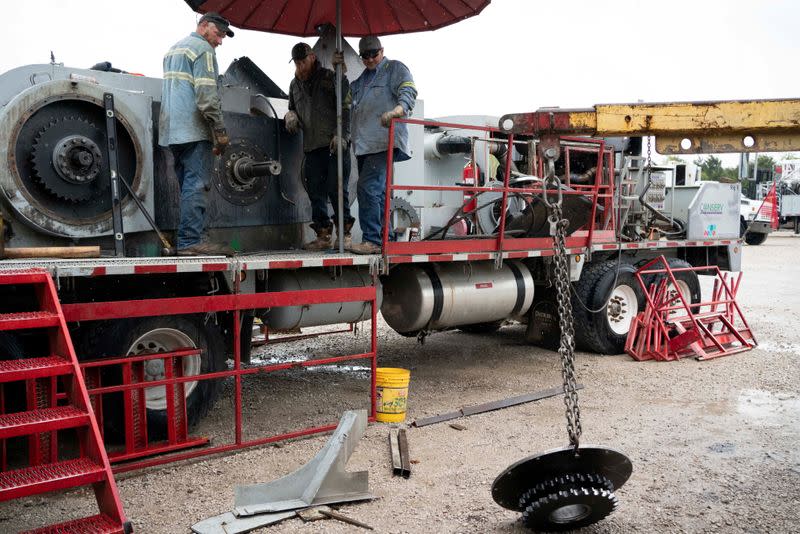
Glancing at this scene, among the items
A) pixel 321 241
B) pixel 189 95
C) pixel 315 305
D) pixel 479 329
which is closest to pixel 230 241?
pixel 321 241

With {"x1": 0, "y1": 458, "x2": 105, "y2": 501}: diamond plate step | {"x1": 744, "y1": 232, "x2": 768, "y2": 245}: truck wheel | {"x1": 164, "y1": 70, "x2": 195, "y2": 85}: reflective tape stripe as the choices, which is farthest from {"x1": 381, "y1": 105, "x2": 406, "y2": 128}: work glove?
{"x1": 744, "y1": 232, "x2": 768, "y2": 245}: truck wheel

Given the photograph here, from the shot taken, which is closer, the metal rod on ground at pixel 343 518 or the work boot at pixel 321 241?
the metal rod on ground at pixel 343 518

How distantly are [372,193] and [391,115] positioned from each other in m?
0.80

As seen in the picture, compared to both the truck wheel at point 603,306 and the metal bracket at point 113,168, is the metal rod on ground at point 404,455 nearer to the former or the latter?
the metal bracket at point 113,168

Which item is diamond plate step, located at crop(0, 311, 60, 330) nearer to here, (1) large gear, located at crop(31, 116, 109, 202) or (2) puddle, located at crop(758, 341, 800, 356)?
(1) large gear, located at crop(31, 116, 109, 202)

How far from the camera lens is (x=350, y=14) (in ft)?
24.0

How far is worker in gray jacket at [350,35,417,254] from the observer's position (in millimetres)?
7062

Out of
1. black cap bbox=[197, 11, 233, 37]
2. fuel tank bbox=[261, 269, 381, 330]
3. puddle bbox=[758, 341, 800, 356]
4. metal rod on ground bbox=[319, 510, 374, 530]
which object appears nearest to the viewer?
metal rod on ground bbox=[319, 510, 374, 530]

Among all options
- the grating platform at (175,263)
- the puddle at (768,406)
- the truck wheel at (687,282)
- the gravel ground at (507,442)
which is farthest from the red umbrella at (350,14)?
the truck wheel at (687,282)

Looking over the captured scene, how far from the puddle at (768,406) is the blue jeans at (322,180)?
Answer: 13.7 feet

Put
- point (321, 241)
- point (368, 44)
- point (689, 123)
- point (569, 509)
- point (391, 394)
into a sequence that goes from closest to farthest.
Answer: point (569, 509)
point (689, 123)
point (391, 394)
point (368, 44)
point (321, 241)

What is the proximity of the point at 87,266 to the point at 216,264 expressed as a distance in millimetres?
919

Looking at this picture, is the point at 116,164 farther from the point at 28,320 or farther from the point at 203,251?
the point at 28,320

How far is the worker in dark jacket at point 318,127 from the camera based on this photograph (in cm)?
717
